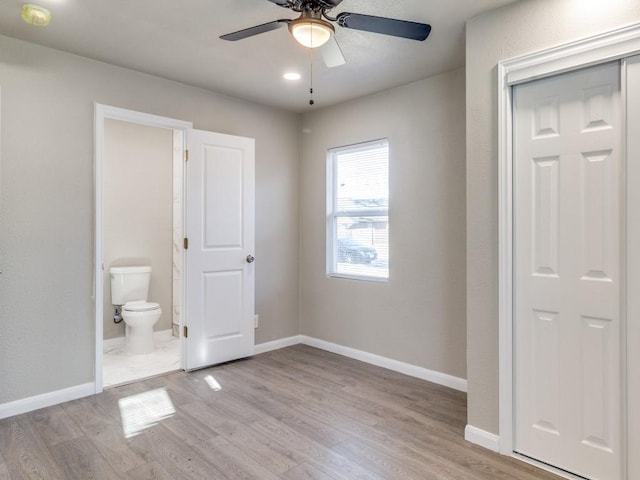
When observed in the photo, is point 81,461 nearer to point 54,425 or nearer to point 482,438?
point 54,425

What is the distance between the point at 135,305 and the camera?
13.6 feet

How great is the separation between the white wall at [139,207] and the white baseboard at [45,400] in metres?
1.43

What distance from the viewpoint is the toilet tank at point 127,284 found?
4.27m

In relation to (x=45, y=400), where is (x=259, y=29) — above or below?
above

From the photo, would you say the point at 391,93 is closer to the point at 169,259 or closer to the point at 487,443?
the point at 487,443

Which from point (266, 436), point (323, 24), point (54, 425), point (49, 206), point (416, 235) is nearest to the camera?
point (323, 24)

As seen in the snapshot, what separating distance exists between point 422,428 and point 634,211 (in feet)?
5.61

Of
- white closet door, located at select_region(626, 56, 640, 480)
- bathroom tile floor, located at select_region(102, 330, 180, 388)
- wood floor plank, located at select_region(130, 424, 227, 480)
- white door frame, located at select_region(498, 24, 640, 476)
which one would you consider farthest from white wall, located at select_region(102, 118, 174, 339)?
white closet door, located at select_region(626, 56, 640, 480)

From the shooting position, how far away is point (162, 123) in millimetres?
3438

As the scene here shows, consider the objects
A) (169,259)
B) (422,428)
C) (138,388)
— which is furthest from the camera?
(169,259)

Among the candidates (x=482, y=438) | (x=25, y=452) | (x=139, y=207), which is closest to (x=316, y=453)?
(x=482, y=438)

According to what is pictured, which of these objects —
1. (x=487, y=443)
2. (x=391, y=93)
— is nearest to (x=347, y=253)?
(x=391, y=93)

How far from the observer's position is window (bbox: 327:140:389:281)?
149 inches

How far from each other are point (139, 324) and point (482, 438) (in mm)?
3273
